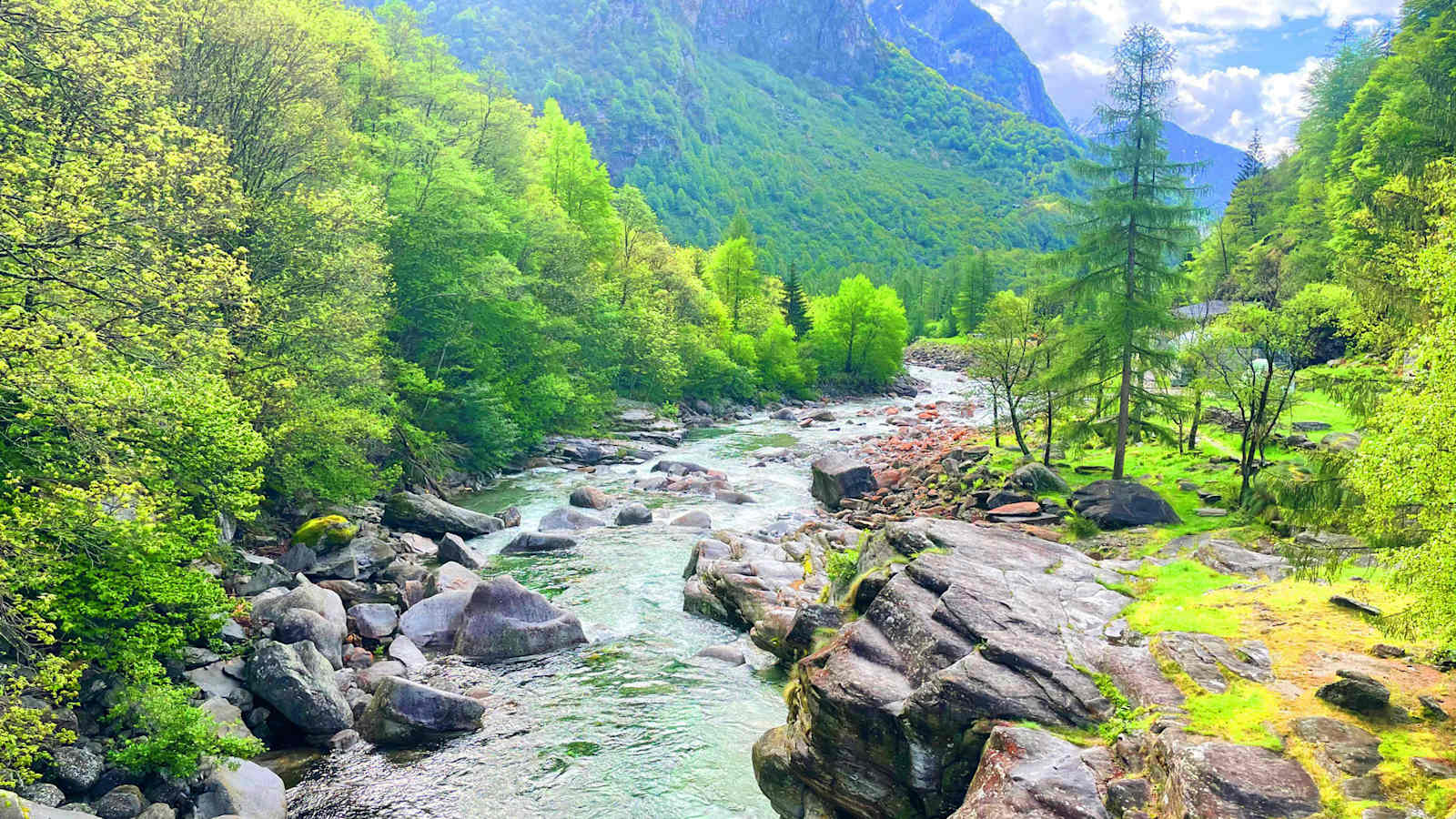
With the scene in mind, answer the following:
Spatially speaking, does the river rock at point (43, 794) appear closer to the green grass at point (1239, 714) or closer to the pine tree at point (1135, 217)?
the green grass at point (1239, 714)

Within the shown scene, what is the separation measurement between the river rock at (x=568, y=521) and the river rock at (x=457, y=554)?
4521mm

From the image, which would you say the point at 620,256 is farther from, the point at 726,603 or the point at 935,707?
the point at 935,707

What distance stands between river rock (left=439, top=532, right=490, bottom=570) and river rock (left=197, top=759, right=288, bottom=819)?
38.3 feet

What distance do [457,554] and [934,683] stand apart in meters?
18.5

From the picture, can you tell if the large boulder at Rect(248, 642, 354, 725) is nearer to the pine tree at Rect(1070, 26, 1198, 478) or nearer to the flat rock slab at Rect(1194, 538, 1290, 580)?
the flat rock slab at Rect(1194, 538, 1290, 580)

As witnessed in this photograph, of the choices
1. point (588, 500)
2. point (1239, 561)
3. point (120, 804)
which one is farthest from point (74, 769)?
point (1239, 561)

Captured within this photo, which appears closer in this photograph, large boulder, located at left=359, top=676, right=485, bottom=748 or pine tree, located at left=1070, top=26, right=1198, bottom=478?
large boulder, located at left=359, top=676, right=485, bottom=748

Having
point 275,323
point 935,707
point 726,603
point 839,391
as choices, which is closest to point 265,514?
point 275,323

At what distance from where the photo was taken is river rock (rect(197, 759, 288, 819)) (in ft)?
38.4

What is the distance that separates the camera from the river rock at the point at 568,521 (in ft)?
97.6

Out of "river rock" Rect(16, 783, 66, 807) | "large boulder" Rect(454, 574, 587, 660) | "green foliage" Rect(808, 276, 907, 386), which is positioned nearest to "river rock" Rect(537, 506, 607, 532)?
"large boulder" Rect(454, 574, 587, 660)

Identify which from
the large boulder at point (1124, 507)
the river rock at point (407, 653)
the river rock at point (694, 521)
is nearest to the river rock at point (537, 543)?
the river rock at point (694, 521)

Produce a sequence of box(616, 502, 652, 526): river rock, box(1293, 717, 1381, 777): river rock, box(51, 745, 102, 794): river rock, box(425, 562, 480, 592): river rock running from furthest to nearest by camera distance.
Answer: box(616, 502, 652, 526): river rock → box(425, 562, 480, 592): river rock → box(51, 745, 102, 794): river rock → box(1293, 717, 1381, 777): river rock

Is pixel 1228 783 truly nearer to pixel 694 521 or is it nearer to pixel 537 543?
pixel 537 543
